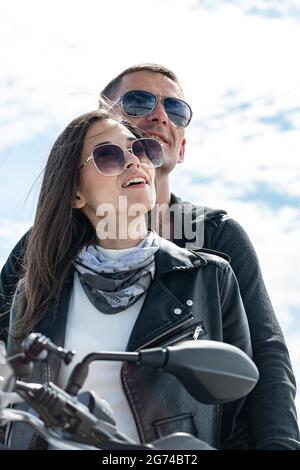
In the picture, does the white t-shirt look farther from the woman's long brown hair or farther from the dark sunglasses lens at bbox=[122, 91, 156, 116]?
the dark sunglasses lens at bbox=[122, 91, 156, 116]

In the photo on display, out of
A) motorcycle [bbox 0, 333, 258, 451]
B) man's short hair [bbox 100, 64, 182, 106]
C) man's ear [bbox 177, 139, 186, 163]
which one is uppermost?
man's short hair [bbox 100, 64, 182, 106]

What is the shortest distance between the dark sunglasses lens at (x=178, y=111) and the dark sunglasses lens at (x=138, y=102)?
0.12 m

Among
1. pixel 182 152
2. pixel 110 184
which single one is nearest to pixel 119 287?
pixel 110 184

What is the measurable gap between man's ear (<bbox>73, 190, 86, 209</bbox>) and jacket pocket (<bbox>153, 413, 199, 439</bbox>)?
1.33m

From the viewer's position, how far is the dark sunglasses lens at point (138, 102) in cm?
576

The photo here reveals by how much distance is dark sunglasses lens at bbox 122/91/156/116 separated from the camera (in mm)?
5762

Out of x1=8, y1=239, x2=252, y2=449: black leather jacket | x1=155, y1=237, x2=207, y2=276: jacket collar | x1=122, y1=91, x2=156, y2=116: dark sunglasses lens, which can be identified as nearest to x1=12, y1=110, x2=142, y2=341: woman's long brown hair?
x1=8, y1=239, x2=252, y2=449: black leather jacket

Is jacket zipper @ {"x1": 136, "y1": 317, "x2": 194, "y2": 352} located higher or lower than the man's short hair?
lower

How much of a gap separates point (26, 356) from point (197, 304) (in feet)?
5.56

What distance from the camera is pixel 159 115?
5.84 m

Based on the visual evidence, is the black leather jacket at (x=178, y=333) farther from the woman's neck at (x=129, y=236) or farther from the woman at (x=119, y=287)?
the woman's neck at (x=129, y=236)

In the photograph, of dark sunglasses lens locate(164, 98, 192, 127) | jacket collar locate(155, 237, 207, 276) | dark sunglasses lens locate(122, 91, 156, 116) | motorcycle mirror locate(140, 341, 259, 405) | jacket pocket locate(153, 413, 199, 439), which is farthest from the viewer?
dark sunglasses lens locate(164, 98, 192, 127)
